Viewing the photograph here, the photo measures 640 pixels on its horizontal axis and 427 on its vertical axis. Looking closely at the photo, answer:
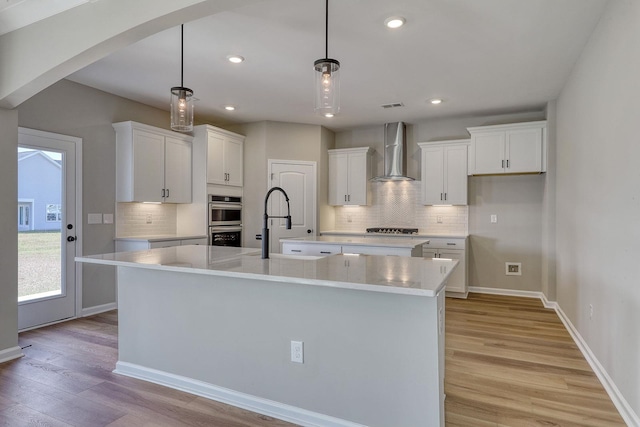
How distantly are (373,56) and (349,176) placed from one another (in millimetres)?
2919

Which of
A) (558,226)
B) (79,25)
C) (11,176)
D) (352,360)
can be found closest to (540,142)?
(558,226)

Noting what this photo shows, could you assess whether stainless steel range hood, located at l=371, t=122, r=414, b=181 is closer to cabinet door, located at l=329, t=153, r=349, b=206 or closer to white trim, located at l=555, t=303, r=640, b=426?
cabinet door, located at l=329, t=153, r=349, b=206

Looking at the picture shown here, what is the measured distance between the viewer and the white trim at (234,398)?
2.15 m

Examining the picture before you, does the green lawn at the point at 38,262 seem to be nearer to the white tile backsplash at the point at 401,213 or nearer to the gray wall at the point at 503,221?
the white tile backsplash at the point at 401,213

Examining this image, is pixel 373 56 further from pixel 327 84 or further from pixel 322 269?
pixel 322 269

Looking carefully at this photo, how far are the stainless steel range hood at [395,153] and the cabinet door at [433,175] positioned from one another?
1.06 feet

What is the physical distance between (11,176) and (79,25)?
4.69ft

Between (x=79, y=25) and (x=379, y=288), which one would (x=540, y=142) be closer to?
(x=379, y=288)

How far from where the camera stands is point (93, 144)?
446 centimetres

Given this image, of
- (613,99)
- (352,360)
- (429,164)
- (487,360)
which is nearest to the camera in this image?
(352,360)

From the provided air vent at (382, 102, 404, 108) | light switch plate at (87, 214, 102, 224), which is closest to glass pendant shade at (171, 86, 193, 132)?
light switch plate at (87, 214, 102, 224)

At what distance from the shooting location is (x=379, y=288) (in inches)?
65.4

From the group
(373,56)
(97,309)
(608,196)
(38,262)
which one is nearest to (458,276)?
(608,196)

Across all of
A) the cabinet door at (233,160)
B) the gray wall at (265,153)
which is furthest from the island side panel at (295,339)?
the gray wall at (265,153)
